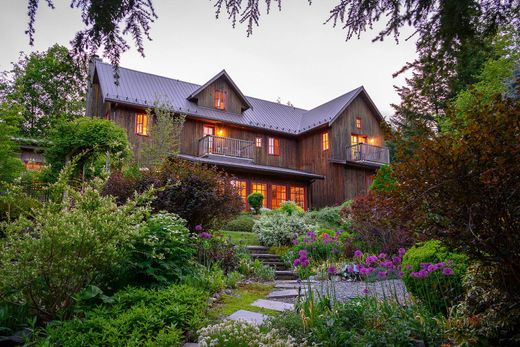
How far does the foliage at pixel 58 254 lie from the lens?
3.82m

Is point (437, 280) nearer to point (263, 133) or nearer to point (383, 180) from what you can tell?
point (383, 180)

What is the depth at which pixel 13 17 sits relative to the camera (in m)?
2.37

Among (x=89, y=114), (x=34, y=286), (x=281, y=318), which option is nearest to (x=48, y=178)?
(x=89, y=114)

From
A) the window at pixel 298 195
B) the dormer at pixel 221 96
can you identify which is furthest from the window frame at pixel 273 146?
the window at pixel 298 195

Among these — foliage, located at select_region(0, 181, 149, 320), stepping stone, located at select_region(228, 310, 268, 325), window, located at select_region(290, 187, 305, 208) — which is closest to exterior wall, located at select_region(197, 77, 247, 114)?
window, located at select_region(290, 187, 305, 208)

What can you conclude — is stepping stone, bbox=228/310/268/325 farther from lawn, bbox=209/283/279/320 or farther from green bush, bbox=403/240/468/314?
green bush, bbox=403/240/468/314

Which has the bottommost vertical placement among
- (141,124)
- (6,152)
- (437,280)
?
(437,280)

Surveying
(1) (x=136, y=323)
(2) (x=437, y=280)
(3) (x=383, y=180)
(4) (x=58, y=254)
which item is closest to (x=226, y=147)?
(3) (x=383, y=180)

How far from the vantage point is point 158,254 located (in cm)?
476

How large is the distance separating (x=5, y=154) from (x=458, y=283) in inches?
577

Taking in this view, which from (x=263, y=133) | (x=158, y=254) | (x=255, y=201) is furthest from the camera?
(x=263, y=133)

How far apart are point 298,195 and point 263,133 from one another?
3.97 m

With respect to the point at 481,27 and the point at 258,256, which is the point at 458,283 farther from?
the point at 258,256

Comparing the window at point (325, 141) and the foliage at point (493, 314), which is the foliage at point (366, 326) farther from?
the window at point (325, 141)
